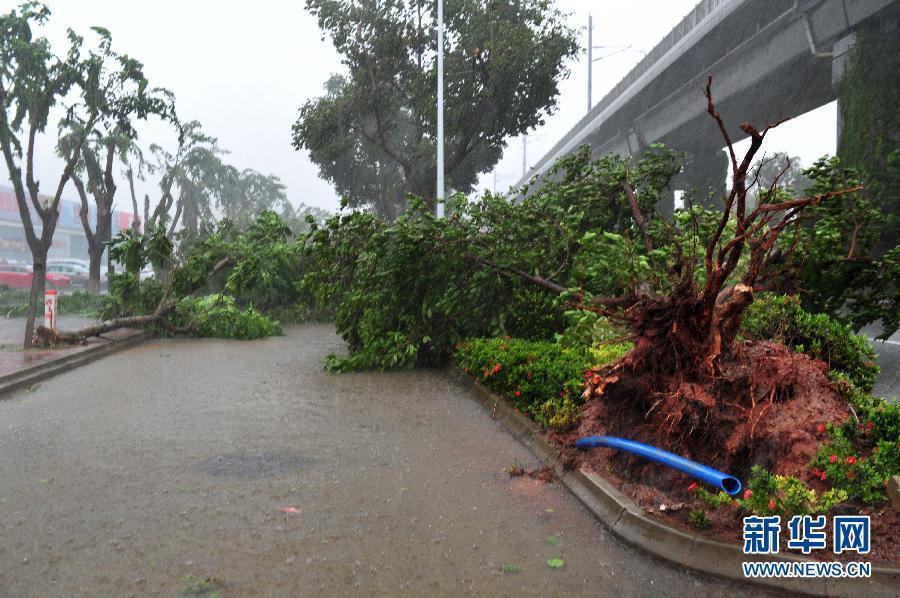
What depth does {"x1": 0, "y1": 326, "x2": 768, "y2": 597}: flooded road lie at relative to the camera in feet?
13.4

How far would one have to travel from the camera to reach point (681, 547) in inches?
171

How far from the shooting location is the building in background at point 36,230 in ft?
210

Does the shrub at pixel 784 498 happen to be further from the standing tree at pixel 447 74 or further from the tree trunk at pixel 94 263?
the tree trunk at pixel 94 263

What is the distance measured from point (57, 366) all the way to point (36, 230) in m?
64.0

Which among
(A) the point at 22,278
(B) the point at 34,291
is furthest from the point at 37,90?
(A) the point at 22,278

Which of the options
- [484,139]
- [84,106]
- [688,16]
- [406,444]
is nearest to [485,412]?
[406,444]

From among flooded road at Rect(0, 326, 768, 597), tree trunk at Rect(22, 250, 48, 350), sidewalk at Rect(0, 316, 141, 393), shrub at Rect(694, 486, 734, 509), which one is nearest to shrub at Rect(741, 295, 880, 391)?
shrub at Rect(694, 486, 734, 509)

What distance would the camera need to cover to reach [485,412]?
877 centimetres

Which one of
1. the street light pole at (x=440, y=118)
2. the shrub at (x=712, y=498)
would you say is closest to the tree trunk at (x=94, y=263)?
the street light pole at (x=440, y=118)

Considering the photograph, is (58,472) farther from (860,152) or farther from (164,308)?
(860,152)

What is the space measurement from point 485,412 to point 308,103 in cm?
2391

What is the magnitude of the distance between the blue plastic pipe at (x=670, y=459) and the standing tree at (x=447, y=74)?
2207 centimetres

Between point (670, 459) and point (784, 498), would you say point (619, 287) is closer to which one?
point (670, 459)

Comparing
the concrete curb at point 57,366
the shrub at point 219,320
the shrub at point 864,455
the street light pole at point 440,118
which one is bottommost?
the concrete curb at point 57,366
